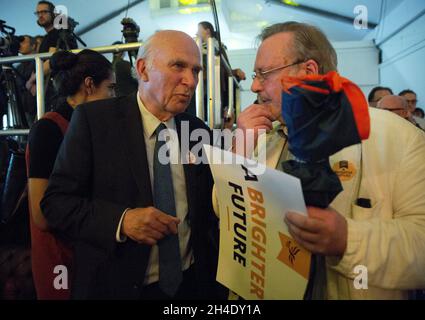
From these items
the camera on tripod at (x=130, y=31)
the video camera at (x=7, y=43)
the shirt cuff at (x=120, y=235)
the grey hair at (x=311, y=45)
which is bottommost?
the shirt cuff at (x=120, y=235)

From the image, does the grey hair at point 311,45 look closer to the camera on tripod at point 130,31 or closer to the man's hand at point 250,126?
the man's hand at point 250,126

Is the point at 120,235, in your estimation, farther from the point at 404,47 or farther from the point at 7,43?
the point at 404,47

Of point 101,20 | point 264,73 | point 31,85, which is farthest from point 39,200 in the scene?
point 101,20

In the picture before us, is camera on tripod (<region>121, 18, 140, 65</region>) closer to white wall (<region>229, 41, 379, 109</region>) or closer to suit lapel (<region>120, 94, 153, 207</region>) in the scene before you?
suit lapel (<region>120, 94, 153, 207</region>)

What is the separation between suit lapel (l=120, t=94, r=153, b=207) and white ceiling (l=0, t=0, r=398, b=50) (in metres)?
6.13

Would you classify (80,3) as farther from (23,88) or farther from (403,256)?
(403,256)

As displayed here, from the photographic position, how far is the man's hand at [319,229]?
0.63 meters

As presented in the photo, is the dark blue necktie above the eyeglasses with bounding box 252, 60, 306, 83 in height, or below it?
below

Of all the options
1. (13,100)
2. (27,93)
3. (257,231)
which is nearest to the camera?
(257,231)

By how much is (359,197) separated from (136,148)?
28.7 inches

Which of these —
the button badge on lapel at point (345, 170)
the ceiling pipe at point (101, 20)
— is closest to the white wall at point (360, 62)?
the ceiling pipe at point (101, 20)

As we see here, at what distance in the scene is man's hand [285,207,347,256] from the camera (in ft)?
2.06

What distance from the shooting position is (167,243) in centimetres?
104

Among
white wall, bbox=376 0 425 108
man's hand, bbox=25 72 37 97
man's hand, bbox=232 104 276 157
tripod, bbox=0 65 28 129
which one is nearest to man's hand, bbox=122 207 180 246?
man's hand, bbox=232 104 276 157
